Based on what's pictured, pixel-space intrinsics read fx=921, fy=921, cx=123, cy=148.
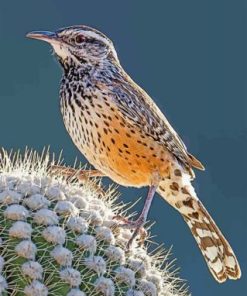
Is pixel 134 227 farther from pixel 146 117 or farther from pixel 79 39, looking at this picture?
pixel 79 39

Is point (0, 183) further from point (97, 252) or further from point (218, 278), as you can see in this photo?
point (218, 278)

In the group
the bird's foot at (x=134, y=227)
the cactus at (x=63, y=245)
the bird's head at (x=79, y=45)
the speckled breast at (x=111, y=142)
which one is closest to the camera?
the cactus at (x=63, y=245)

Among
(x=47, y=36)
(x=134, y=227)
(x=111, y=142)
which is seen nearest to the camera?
(x=134, y=227)

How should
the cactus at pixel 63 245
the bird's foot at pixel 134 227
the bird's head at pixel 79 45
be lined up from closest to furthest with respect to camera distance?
the cactus at pixel 63 245
the bird's foot at pixel 134 227
the bird's head at pixel 79 45

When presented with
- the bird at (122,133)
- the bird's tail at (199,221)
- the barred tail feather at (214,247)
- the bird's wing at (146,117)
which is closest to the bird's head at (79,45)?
the bird at (122,133)

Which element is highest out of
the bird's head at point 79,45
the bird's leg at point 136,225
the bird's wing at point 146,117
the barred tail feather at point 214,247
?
the bird's head at point 79,45

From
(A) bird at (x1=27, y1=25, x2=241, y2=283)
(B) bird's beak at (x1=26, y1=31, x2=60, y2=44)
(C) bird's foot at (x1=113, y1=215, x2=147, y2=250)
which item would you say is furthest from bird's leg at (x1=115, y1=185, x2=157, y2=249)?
(B) bird's beak at (x1=26, y1=31, x2=60, y2=44)

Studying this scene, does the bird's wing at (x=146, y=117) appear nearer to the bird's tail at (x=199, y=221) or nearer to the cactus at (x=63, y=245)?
the bird's tail at (x=199, y=221)

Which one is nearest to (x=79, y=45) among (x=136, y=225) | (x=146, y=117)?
(x=146, y=117)
